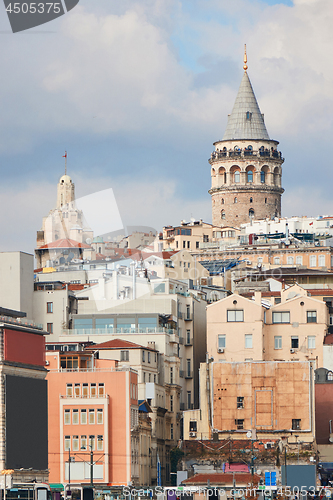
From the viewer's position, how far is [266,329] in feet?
319

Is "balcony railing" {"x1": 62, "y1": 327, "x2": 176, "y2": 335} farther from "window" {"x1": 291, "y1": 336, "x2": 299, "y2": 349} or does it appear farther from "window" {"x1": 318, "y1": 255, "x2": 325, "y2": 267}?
"window" {"x1": 318, "y1": 255, "x2": 325, "y2": 267}

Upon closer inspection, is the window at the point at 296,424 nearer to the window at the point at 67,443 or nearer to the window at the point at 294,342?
the window at the point at 294,342

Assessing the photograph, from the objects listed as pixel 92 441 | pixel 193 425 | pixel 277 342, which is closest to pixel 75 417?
pixel 92 441

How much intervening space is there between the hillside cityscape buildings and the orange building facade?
8 cm

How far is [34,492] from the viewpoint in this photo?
2712 inches

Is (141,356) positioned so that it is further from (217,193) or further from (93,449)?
(217,193)

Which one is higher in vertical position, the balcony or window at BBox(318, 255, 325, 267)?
the balcony

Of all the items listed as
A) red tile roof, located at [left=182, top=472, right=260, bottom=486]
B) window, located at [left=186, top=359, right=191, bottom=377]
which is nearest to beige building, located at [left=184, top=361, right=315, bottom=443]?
red tile roof, located at [left=182, top=472, right=260, bottom=486]

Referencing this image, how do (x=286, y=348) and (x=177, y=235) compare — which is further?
(x=177, y=235)

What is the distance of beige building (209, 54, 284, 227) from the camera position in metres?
176

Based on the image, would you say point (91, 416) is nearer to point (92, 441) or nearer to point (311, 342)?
point (92, 441)

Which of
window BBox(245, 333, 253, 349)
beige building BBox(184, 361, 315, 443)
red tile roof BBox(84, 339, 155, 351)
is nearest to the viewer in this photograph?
beige building BBox(184, 361, 315, 443)

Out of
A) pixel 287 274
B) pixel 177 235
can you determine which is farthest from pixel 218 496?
pixel 177 235

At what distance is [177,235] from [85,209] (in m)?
78.3
